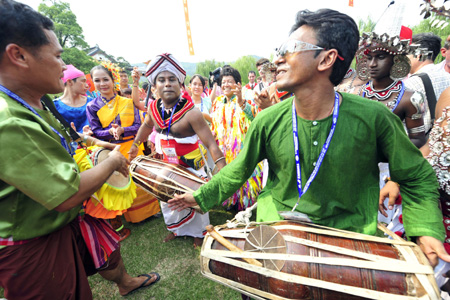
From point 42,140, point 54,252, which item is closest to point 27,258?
point 54,252

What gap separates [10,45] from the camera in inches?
49.8

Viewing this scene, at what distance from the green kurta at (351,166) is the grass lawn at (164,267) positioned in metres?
1.71

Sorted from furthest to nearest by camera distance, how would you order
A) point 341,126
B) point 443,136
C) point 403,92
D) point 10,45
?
point 403,92 → point 443,136 → point 341,126 → point 10,45

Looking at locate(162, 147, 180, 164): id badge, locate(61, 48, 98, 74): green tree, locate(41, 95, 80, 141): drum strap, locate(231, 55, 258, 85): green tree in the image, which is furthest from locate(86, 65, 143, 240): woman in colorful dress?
locate(61, 48, 98, 74): green tree

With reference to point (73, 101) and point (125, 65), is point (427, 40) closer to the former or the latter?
point (73, 101)

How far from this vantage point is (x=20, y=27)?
129 cm

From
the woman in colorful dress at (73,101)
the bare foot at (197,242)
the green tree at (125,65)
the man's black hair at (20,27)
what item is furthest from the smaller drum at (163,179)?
the green tree at (125,65)

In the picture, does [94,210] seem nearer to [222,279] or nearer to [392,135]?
[222,279]

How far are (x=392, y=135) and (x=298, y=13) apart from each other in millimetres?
996

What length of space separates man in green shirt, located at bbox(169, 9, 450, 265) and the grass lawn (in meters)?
1.83

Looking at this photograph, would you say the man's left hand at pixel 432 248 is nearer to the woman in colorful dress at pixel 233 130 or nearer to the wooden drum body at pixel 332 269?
the wooden drum body at pixel 332 269

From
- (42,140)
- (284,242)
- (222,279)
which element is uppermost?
(42,140)

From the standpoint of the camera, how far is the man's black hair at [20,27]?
4.13 ft

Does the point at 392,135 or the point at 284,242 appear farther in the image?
the point at 392,135
